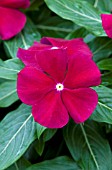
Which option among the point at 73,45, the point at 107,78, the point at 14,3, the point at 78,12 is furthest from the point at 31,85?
the point at 14,3

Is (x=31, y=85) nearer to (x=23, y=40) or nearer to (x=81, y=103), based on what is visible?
(x=81, y=103)

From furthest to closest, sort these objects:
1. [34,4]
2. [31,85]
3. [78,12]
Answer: [34,4] < [78,12] < [31,85]

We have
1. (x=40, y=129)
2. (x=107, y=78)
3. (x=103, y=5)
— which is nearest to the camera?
(x=40, y=129)

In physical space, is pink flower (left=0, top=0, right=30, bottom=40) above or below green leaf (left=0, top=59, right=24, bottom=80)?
above

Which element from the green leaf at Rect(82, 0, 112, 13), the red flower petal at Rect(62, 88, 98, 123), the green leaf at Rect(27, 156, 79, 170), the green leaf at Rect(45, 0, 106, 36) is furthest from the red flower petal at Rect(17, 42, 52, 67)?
the green leaf at Rect(82, 0, 112, 13)

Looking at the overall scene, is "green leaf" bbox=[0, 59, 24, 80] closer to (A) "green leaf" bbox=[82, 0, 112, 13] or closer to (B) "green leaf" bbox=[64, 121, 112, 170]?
(B) "green leaf" bbox=[64, 121, 112, 170]

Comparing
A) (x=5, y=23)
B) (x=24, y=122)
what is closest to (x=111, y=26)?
(x=24, y=122)
